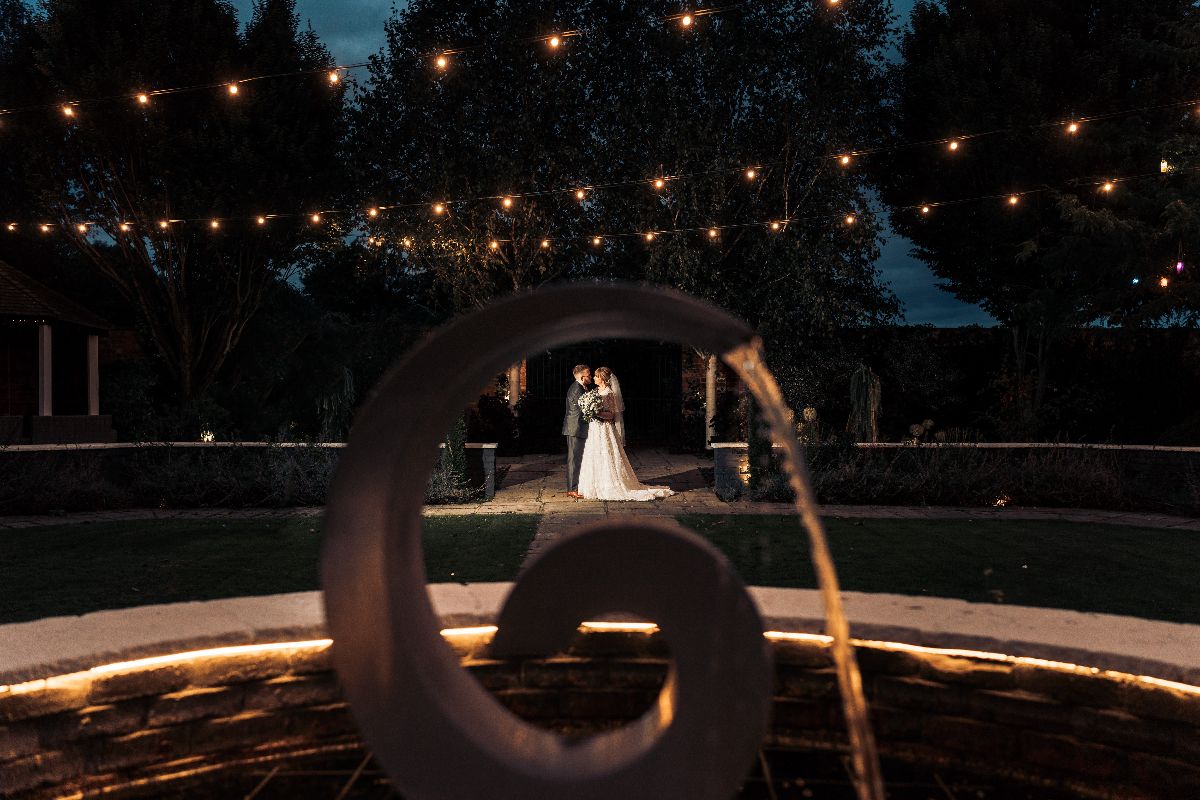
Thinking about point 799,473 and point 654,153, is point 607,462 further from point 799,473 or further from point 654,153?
point 799,473

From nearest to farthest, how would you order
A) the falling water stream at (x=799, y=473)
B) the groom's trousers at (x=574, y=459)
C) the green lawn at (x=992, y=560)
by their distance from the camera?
the falling water stream at (x=799, y=473), the green lawn at (x=992, y=560), the groom's trousers at (x=574, y=459)

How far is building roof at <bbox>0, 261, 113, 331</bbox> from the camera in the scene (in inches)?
653

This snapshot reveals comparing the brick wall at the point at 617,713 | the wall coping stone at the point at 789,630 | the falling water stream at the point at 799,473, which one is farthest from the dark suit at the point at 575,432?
the falling water stream at the point at 799,473

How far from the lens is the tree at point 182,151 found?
1675cm

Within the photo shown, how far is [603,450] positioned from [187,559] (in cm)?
568

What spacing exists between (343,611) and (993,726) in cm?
226

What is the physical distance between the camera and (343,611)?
203 centimetres

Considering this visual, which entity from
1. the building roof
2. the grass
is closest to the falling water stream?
the grass

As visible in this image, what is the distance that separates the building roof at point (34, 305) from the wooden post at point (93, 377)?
0.38 m

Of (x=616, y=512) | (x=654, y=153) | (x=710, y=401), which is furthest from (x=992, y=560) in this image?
(x=654, y=153)

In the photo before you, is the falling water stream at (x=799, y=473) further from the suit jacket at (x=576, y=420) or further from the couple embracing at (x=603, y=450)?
the suit jacket at (x=576, y=420)

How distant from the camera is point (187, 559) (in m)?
6.94

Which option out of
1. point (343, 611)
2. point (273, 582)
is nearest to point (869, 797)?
point (343, 611)

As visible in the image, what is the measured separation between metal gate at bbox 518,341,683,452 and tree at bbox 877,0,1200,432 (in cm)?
634
